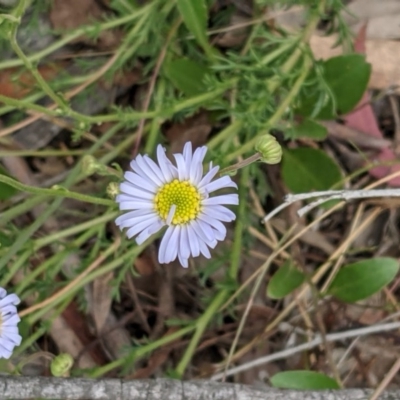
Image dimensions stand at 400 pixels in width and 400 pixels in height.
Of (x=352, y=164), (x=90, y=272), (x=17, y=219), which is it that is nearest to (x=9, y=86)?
(x=17, y=219)

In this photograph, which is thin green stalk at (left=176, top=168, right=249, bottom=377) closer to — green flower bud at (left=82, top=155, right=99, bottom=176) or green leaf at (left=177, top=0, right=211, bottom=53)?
green leaf at (left=177, top=0, right=211, bottom=53)

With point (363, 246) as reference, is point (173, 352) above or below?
below

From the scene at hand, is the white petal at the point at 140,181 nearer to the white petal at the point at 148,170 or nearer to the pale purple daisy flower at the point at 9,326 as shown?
the white petal at the point at 148,170

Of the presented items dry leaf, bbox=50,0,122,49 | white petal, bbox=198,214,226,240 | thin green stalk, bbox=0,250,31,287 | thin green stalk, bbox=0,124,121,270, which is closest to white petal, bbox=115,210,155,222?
white petal, bbox=198,214,226,240

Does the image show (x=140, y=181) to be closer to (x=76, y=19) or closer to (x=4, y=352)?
(x=4, y=352)

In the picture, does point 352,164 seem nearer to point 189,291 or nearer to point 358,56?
point 358,56

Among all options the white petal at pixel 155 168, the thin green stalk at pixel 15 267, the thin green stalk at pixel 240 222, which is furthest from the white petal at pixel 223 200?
the thin green stalk at pixel 15 267
